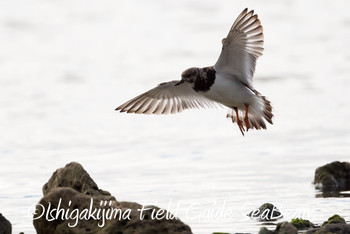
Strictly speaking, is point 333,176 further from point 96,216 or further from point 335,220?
point 96,216

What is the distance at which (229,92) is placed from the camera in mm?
10727

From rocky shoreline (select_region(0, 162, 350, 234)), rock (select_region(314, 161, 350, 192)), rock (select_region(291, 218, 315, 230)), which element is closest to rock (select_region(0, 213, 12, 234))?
Answer: rocky shoreline (select_region(0, 162, 350, 234))

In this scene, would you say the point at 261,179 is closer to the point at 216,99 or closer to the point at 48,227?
the point at 216,99

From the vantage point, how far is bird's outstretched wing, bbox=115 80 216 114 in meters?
11.6

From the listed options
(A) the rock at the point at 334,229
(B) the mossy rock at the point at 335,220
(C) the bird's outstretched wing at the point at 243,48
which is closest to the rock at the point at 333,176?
(C) the bird's outstretched wing at the point at 243,48

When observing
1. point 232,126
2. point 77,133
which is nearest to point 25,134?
point 77,133

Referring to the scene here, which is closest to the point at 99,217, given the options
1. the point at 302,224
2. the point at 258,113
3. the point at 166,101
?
the point at 302,224

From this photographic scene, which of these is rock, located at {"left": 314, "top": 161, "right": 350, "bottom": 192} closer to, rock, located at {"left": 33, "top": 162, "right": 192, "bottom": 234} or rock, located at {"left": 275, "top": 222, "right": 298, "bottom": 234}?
rock, located at {"left": 275, "top": 222, "right": 298, "bottom": 234}

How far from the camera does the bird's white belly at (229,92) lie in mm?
10664

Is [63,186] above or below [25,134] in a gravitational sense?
below

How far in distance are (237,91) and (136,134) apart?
204 inches

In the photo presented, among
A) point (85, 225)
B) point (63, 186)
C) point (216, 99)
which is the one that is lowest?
point (85, 225)

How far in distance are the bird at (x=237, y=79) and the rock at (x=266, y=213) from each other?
4.61 feet

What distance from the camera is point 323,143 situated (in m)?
14.6
